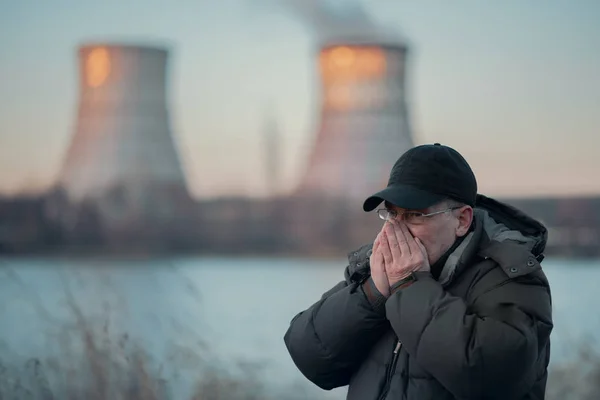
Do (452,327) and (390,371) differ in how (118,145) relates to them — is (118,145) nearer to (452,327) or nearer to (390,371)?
(390,371)

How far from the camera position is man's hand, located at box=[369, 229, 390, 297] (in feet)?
4.04

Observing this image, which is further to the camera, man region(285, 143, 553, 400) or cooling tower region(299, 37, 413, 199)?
cooling tower region(299, 37, 413, 199)

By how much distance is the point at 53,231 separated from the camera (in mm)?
16531

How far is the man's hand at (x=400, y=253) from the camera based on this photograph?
3.96 ft

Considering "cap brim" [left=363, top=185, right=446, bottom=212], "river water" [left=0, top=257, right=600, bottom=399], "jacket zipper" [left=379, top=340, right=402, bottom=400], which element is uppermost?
"cap brim" [left=363, top=185, right=446, bottom=212]

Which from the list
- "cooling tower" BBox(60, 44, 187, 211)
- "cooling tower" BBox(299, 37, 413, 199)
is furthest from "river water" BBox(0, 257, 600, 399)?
"cooling tower" BBox(60, 44, 187, 211)

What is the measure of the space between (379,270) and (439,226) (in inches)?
3.4

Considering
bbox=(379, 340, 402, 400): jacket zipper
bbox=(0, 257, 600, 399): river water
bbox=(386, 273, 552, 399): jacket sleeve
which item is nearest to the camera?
bbox=(386, 273, 552, 399): jacket sleeve

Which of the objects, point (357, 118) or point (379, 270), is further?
point (357, 118)

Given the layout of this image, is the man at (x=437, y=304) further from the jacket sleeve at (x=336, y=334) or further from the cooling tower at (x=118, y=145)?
the cooling tower at (x=118, y=145)

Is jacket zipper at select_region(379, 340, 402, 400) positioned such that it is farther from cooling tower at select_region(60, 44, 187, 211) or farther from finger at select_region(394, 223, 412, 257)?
cooling tower at select_region(60, 44, 187, 211)

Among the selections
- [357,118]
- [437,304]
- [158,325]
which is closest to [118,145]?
[357,118]

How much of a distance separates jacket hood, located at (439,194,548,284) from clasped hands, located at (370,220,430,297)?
40 millimetres

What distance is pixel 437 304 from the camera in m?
1.16
